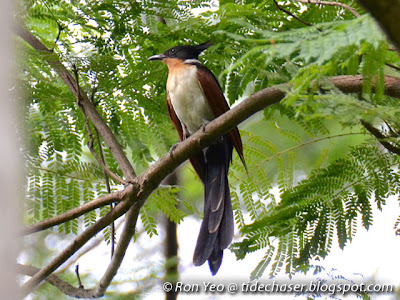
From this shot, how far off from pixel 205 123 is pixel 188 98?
0.81ft

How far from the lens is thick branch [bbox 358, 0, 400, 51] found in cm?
112

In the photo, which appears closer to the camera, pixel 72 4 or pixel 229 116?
pixel 229 116

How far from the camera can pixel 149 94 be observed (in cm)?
405

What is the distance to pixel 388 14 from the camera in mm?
1127

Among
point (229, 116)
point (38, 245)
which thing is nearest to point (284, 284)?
point (229, 116)

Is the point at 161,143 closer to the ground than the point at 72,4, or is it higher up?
closer to the ground

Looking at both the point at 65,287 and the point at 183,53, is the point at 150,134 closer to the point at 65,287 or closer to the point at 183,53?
the point at 183,53

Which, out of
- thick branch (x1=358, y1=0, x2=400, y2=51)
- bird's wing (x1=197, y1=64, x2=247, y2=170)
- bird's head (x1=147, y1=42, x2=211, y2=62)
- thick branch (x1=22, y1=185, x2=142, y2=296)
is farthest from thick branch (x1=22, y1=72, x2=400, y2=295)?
thick branch (x1=358, y1=0, x2=400, y2=51)

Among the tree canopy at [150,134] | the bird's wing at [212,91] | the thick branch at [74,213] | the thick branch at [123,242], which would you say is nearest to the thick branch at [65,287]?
the tree canopy at [150,134]

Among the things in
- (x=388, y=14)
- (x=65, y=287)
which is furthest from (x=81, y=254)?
(x=388, y=14)

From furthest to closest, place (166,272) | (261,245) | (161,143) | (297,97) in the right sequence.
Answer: (166,272) < (161,143) < (261,245) < (297,97)

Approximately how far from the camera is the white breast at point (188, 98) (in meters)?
4.09

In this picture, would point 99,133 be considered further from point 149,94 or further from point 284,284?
point 284,284

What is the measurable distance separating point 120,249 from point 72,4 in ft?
4.87
